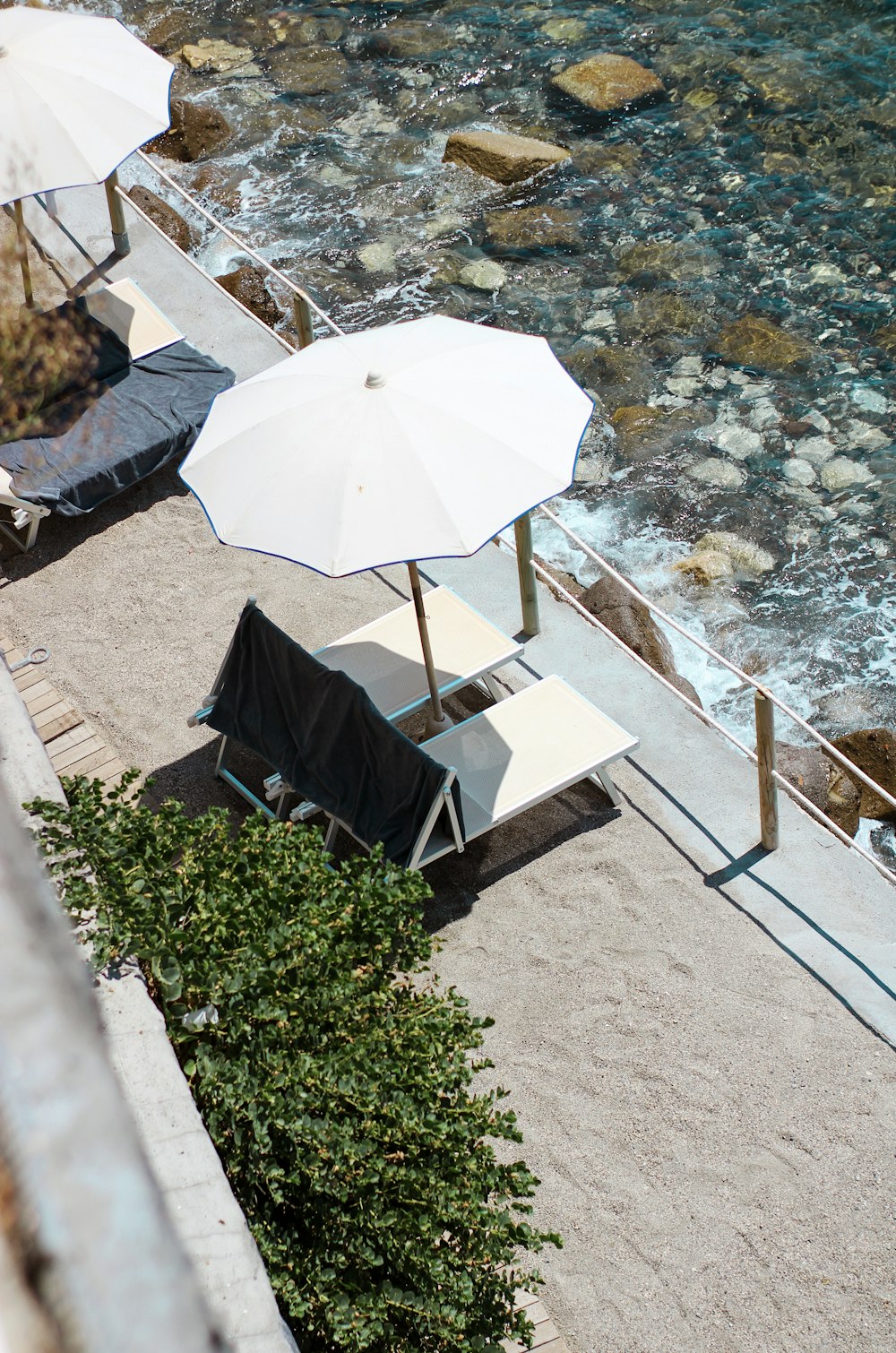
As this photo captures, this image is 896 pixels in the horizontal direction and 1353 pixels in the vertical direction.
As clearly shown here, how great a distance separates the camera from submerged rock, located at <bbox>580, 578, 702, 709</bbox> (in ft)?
25.5

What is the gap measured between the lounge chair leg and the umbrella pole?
0.79 metres

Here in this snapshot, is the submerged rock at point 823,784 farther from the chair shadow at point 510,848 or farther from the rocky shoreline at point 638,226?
the chair shadow at point 510,848

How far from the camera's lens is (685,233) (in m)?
13.1

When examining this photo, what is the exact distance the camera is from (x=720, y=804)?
20.9 ft

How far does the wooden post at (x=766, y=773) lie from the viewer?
585 cm

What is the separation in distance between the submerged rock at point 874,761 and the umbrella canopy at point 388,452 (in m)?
3.16

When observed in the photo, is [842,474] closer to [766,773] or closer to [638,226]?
[638,226]

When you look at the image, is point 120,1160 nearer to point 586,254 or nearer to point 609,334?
point 609,334

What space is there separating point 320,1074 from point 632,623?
4.90 m

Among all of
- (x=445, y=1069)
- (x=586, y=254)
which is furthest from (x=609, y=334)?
(x=445, y=1069)

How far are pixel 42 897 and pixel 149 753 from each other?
6.47 m

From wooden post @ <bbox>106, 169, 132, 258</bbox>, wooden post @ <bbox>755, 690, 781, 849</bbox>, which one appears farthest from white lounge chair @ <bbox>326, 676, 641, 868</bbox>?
wooden post @ <bbox>106, 169, 132, 258</bbox>

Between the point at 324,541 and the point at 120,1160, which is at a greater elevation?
the point at 120,1160

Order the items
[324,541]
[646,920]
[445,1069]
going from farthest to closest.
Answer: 1. [646,920]
2. [324,541]
3. [445,1069]
